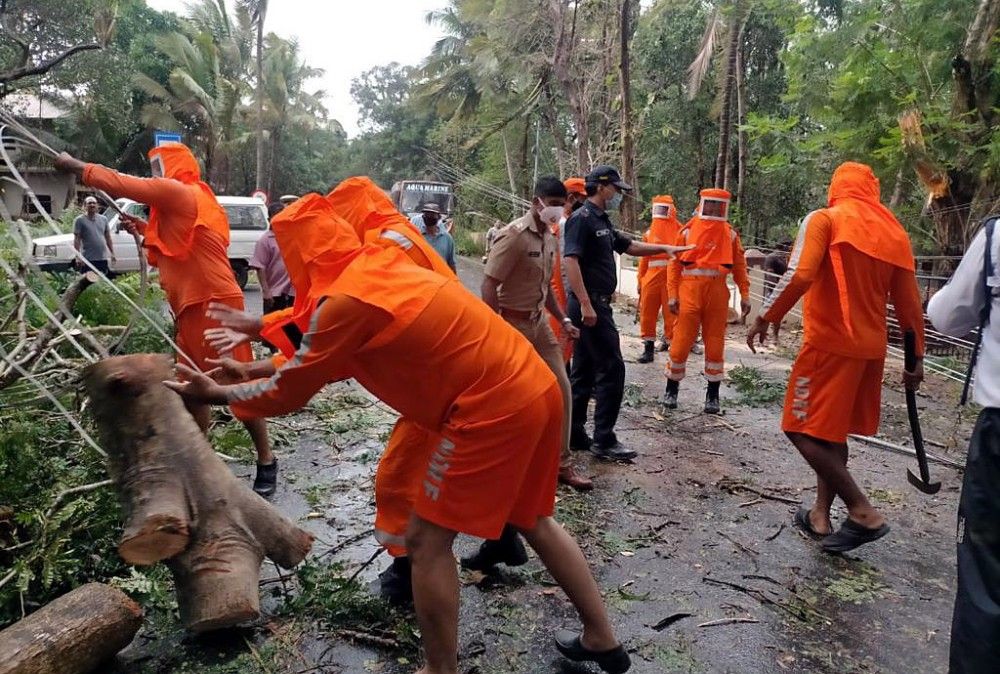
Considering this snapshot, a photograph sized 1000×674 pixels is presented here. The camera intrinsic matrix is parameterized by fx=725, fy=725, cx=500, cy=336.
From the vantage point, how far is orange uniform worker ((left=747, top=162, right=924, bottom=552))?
3689mm

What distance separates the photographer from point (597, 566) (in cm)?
365

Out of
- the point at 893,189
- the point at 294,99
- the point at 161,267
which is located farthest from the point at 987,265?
the point at 294,99

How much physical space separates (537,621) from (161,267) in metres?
2.82

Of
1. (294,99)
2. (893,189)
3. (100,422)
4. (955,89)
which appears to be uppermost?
(294,99)

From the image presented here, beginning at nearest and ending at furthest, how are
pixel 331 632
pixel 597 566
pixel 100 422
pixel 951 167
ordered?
1. pixel 100 422
2. pixel 331 632
3. pixel 597 566
4. pixel 951 167

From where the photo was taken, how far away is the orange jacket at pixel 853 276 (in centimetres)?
368

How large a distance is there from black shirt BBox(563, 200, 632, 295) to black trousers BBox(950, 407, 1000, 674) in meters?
2.99

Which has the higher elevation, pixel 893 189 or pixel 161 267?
pixel 893 189

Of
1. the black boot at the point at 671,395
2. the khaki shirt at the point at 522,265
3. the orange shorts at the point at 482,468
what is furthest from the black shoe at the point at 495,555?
the black boot at the point at 671,395

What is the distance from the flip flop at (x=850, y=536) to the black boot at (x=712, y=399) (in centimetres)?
287

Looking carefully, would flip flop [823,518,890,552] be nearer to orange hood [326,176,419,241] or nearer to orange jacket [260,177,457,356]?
orange jacket [260,177,457,356]

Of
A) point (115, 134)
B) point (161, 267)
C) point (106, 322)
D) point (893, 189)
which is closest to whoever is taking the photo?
point (161, 267)

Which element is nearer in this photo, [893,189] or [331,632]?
[331,632]

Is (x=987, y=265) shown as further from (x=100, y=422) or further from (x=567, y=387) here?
(x=100, y=422)
